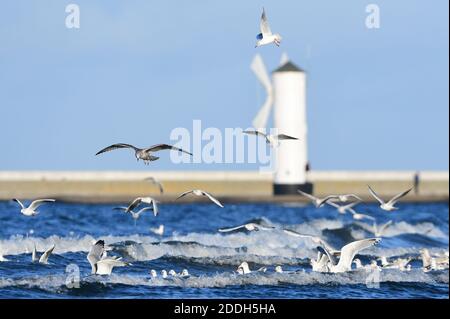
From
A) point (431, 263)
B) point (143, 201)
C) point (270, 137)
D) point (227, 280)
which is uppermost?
point (270, 137)

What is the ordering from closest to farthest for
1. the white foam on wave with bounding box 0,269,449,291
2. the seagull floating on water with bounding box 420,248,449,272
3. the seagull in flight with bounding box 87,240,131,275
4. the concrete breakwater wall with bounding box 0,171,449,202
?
the seagull in flight with bounding box 87,240,131,275, the white foam on wave with bounding box 0,269,449,291, the seagull floating on water with bounding box 420,248,449,272, the concrete breakwater wall with bounding box 0,171,449,202

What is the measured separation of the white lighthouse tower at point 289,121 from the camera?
299 ft

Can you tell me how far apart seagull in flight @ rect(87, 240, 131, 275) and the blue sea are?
21cm

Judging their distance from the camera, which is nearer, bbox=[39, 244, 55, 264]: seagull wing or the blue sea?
the blue sea

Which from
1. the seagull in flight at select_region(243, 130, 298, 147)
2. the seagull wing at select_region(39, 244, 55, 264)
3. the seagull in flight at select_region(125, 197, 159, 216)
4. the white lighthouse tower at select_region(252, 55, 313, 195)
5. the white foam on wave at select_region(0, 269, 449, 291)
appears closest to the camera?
the seagull in flight at select_region(243, 130, 298, 147)

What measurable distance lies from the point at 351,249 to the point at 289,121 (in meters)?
52.9

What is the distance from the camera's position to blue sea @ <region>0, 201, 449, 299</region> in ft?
125

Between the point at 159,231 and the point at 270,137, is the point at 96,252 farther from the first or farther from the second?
the point at 159,231

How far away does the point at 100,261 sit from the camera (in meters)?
37.8

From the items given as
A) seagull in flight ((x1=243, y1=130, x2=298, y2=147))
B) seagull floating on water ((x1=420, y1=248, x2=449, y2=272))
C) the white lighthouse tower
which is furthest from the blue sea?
the white lighthouse tower

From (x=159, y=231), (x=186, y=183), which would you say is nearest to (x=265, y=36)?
(x=159, y=231)

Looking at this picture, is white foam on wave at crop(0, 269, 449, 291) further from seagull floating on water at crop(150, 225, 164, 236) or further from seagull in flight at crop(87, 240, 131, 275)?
seagull floating on water at crop(150, 225, 164, 236)
